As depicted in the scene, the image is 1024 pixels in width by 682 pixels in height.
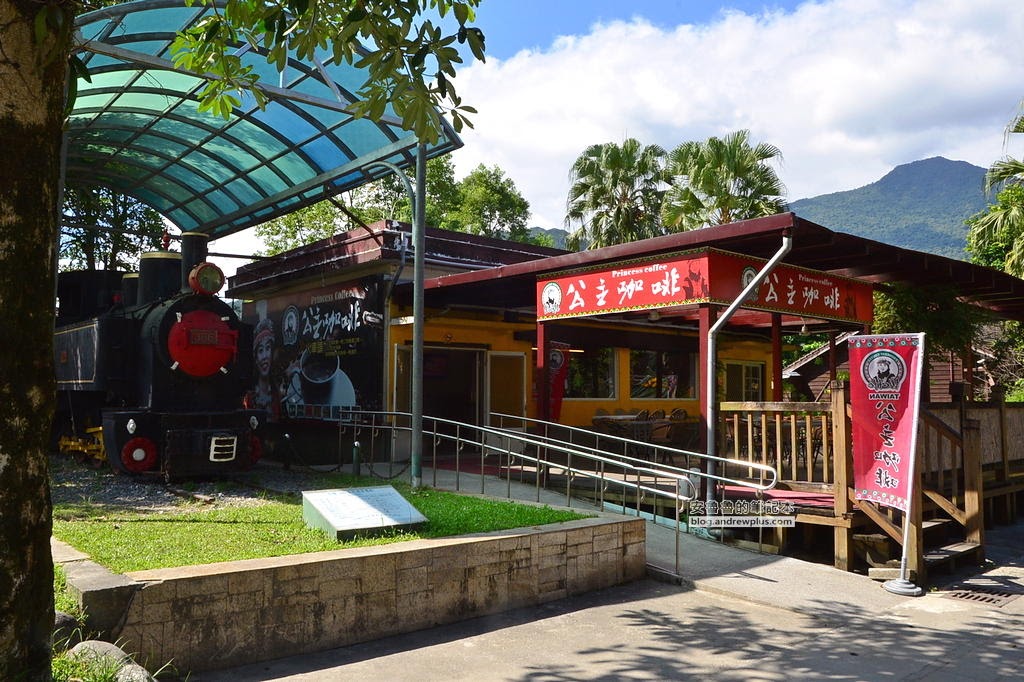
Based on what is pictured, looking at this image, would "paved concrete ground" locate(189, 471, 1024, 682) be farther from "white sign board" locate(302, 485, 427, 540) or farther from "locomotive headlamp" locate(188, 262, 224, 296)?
"locomotive headlamp" locate(188, 262, 224, 296)

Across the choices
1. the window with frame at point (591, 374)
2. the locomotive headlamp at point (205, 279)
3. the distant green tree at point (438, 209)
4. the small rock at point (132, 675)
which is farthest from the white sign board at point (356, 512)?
the distant green tree at point (438, 209)

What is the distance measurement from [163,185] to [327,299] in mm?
4151

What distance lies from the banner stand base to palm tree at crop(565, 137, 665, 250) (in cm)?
1909

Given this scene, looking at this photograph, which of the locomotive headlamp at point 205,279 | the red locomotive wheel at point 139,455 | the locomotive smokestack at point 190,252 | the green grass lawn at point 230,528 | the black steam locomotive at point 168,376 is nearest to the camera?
the green grass lawn at point 230,528

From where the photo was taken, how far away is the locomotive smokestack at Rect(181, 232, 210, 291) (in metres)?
11.4

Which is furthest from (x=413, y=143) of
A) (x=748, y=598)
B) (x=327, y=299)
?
(x=748, y=598)

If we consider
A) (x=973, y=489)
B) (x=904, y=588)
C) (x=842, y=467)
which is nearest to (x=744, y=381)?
(x=973, y=489)

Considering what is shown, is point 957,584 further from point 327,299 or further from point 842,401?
point 327,299

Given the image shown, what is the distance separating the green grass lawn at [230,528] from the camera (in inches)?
231

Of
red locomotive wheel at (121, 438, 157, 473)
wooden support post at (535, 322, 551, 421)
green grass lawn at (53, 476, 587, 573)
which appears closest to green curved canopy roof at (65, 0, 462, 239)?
wooden support post at (535, 322, 551, 421)

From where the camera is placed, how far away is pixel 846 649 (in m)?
5.66

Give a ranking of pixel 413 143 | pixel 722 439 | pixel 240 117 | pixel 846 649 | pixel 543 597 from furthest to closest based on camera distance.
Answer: pixel 240 117 < pixel 413 143 < pixel 722 439 < pixel 543 597 < pixel 846 649

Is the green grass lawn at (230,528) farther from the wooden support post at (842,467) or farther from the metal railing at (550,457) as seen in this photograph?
the wooden support post at (842,467)

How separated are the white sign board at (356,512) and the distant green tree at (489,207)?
30.4m
